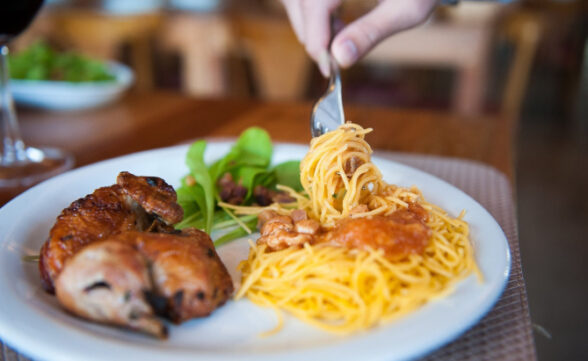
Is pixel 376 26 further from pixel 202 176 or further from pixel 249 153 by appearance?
pixel 202 176

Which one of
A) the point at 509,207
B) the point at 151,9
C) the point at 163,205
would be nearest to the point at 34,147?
the point at 163,205

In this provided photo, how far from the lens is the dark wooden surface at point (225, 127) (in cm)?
245

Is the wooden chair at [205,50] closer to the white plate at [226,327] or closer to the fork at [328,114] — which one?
the fork at [328,114]

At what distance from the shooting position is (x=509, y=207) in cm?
179

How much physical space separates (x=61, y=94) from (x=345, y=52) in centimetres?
174

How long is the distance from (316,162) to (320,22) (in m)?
0.86

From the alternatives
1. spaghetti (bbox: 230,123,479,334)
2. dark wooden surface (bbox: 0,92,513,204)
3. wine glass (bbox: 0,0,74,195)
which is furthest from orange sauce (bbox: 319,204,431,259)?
wine glass (bbox: 0,0,74,195)

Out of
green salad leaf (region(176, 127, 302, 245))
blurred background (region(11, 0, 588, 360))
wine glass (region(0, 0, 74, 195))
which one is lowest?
blurred background (region(11, 0, 588, 360))

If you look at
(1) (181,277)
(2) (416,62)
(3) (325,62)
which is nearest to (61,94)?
(3) (325,62)

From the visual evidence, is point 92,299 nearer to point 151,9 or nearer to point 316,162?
point 316,162

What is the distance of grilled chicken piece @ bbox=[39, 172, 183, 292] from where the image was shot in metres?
1.16

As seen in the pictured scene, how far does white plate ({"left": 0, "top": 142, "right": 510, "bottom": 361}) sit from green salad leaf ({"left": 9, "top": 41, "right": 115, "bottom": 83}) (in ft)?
5.90

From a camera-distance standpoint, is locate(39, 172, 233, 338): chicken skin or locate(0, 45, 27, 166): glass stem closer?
locate(39, 172, 233, 338): chicken skin

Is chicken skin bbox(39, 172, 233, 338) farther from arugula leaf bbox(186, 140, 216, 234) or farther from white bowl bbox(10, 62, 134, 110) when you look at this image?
white bowl bbox(10, 62, 134, 110)
